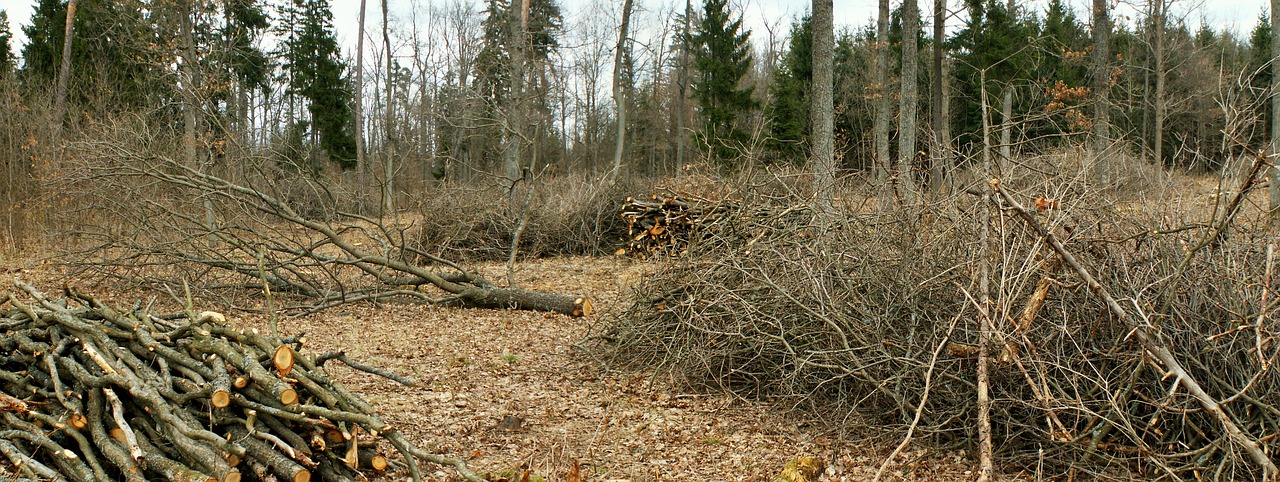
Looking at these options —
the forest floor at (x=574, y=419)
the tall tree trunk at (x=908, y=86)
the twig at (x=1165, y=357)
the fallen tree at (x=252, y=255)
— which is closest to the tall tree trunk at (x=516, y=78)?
the tall tree trunk at (x=908, y=86)

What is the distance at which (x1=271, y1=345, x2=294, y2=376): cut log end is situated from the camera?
3270 mm

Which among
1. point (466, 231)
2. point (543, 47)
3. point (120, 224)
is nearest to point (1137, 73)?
point (543, 47)

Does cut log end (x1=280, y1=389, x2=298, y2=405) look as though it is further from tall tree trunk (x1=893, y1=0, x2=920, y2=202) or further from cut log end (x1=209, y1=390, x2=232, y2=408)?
tall tree trunk (x1=893, y1=0, x2=920, y2=202)

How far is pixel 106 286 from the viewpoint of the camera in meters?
8.30

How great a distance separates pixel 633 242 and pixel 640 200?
4.23ft

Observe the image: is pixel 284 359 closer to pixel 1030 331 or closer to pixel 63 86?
pixel 1030 331

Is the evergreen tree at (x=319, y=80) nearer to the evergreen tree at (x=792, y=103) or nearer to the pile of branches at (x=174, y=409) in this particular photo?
the evergreen tree at (x=792, y=103)

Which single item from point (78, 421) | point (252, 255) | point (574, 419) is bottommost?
point (574, 419)

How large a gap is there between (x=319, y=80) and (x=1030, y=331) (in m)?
27.7

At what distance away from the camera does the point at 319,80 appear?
27578 mm

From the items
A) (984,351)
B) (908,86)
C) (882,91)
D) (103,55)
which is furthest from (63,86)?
(984,351)

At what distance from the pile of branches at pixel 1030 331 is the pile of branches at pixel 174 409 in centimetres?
199

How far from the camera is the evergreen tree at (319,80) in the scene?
2712 centimetres

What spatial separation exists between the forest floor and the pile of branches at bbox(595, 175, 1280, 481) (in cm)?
19
